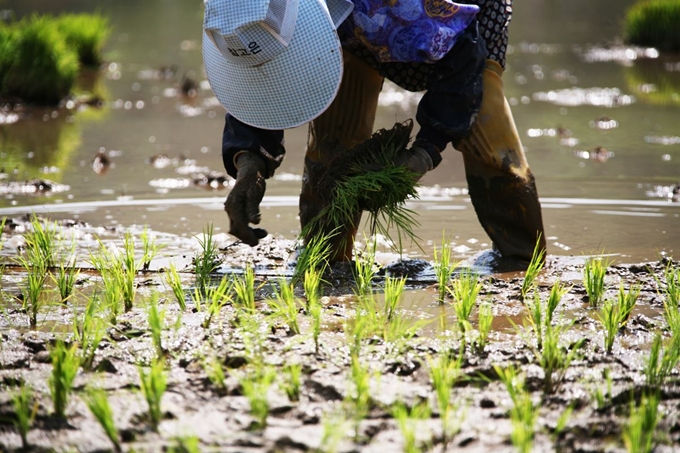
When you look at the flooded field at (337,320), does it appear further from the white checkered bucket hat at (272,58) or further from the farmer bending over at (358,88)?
the white checkered bucket hat at (272,58)

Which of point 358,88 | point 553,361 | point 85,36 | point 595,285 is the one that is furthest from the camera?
point 85,36

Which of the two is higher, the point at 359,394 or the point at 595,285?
the point at 595,285

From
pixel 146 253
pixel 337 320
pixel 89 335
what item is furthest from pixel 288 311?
pixel 146 253

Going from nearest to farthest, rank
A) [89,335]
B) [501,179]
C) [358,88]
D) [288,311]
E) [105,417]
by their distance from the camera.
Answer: [105,417] < [89,335] < [288,311] < [358,88] < [501,179]

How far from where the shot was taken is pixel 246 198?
11.5 ft

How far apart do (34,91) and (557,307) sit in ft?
20.7

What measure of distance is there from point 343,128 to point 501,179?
0.71 m

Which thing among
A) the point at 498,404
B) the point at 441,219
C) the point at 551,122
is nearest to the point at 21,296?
the point at 498,404

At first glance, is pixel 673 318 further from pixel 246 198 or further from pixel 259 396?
pixel 246 198

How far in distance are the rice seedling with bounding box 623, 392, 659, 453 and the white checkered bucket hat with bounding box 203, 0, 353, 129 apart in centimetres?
142

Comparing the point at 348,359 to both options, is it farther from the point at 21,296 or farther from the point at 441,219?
the point at 441,219

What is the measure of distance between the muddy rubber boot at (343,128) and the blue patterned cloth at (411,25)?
1.11 ft

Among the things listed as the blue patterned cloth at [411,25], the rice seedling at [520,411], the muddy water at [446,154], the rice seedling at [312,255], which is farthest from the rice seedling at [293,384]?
the muddy water at [446,154]

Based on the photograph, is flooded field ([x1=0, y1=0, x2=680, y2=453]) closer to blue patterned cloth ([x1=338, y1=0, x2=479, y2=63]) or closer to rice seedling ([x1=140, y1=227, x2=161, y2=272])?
rice seedling ([x1=140, y1=227, x2=161, y2=272])
